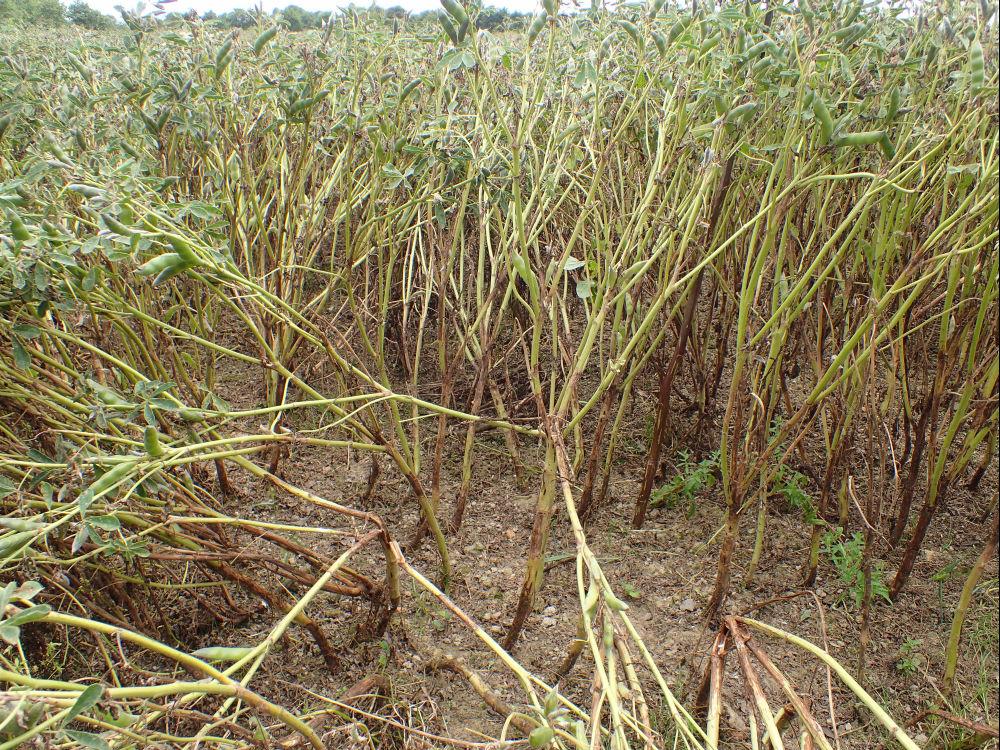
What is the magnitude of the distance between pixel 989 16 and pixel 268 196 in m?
2.55

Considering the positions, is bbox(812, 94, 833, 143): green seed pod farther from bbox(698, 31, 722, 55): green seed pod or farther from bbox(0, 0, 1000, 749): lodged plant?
bbox(698, 31, 722, 55): green seed pod

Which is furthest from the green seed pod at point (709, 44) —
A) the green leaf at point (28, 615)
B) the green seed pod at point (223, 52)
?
the green leaf at point (28, 615)


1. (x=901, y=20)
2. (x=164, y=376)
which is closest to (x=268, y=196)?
(x=164, y=376)

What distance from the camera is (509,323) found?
Result: 10.5ft

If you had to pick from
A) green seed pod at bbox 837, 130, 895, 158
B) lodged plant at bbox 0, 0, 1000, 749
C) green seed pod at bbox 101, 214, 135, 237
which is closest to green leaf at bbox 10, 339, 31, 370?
lodged plant at bbox 0, 0, 1000, 749

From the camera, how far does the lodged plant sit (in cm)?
150

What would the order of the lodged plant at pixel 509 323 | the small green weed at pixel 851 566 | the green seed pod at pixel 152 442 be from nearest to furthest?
the green seed pod at pixel 152 442 < the lodged plant at pixel 509 323 < the small green weed at pixel 851 566

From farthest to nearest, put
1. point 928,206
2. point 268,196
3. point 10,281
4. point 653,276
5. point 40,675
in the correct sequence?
point 268,196, point 653,276, point 928,206, point 40,675, point 10,281

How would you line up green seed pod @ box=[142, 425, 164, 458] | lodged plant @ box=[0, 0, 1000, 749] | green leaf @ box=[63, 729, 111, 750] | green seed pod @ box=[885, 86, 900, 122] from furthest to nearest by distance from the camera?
green seed pod @ box=[885, 86, 900, 122] < lodged plant @ box=[0, 0, 1000, 749] < green seed pod @ box=[142, 425, 164, 458] < green leaf @ box=[63, 729, 111, 750]

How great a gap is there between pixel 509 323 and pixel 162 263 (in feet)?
6.44

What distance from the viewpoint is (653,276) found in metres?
2.70

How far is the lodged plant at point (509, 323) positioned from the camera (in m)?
1.50

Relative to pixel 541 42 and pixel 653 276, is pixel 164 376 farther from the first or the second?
pixel 541 42

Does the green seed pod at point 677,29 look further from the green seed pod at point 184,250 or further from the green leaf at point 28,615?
the green leaf at point 28,615
